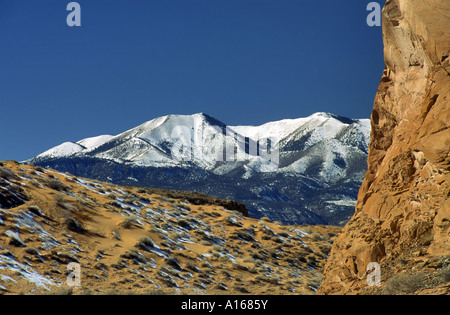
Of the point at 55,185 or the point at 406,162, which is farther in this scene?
the point at 55,185

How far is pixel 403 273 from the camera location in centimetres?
1333

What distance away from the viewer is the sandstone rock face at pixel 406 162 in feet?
45.2

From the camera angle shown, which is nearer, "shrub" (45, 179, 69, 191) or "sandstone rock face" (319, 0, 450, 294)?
"sandstone rock face" (319, 0, 450, 294)

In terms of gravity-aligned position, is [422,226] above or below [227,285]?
above

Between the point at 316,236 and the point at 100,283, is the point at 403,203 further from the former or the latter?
the point at 316,236

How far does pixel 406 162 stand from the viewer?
15031 mm

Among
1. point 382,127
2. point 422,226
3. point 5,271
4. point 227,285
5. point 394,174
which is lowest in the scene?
point 227,285

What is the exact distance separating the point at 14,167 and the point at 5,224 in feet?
45.9

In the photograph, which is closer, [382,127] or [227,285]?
[382,127]

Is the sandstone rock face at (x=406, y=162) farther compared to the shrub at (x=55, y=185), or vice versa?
the shrub at (x=55, y=185)

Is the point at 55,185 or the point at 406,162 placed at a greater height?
the point at 406,162

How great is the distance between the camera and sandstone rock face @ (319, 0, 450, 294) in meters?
13.8
